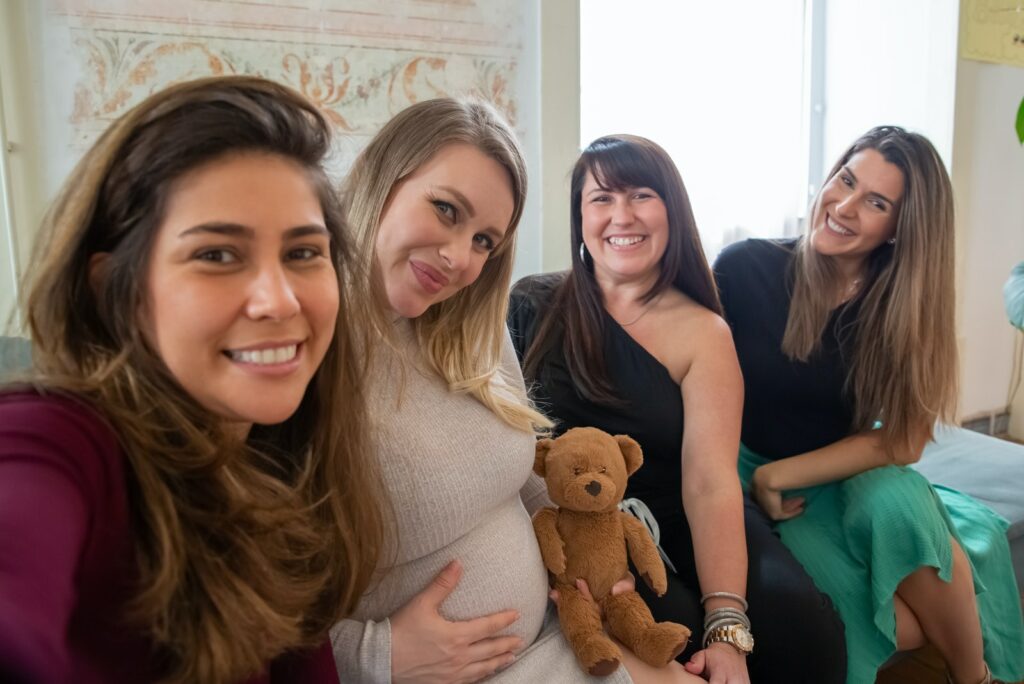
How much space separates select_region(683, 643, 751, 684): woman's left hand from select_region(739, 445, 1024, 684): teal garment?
31 cm

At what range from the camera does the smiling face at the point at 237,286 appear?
605 mm

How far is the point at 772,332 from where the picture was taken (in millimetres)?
1681

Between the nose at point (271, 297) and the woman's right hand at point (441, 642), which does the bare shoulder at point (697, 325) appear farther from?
the nose at point (271, 297)

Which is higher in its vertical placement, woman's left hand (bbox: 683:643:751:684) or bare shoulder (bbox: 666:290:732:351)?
bare shoulder (bbox: 666:290:732:351)

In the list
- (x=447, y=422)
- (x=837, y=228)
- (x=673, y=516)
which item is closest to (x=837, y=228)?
(x=837, y=228)

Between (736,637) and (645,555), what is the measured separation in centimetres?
24

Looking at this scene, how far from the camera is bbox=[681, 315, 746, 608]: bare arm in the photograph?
1331 mm

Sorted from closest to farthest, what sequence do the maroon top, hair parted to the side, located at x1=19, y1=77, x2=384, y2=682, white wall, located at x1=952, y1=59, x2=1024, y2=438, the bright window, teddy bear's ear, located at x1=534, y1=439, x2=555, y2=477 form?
the maroon top < hair parted to the side, located at x1=19, y1=77, x2=384, y2=682 < teddy bear's ear, located at x1=534, y1=439, x2=555, y2=477 < the bright window < white wall, located at x1=952, y1=59, x2=1024, y2=438

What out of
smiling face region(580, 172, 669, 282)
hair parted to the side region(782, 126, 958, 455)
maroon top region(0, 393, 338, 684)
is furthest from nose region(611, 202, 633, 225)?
maroon top region(0, 393, 338, 684)

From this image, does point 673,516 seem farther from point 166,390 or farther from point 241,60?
point 241,60

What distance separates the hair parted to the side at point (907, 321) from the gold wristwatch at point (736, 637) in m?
0.57

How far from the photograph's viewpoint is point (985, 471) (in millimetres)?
2035

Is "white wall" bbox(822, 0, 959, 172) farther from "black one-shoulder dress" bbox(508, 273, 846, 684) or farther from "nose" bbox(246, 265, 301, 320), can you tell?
"nose" bbox(246, 265, 301, 320)

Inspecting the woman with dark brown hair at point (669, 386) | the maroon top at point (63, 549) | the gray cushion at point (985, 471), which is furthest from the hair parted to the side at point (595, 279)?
the maroon top at point (63, 549)
